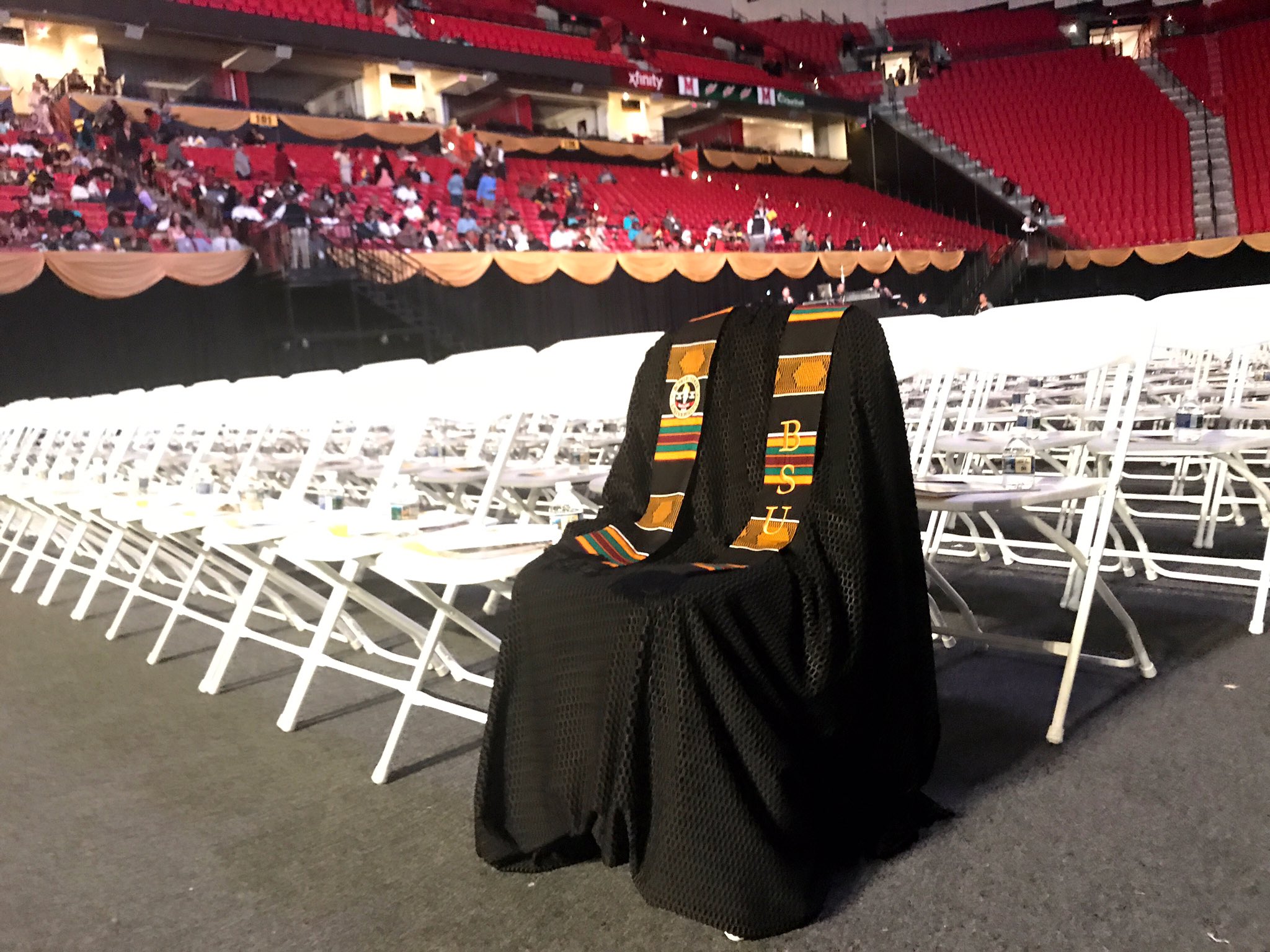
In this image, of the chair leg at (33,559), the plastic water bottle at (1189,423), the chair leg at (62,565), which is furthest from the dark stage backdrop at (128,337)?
the plastic water bottle at (1189,423)

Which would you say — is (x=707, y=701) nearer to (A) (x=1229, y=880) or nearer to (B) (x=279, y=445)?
(A) (x=1229, y=880)

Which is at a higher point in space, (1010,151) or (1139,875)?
(1010,151)

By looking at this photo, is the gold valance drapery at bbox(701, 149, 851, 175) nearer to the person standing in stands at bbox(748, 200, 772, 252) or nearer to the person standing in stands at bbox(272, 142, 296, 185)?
the person standing in stands at bbox(748, 200, 772, 252)

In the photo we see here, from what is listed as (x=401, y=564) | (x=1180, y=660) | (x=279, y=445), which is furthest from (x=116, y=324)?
(x=1180, y=660)

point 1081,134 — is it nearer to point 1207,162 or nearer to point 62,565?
point 1207,162

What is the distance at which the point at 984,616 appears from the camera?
11.1 ft

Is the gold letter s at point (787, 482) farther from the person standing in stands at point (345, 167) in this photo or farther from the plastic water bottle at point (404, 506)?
the person standing in stands at point (345, 167)

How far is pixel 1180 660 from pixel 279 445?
5.56 metres

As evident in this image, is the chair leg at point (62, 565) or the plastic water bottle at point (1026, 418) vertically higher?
the plastic water bottle at point (1026, 418)

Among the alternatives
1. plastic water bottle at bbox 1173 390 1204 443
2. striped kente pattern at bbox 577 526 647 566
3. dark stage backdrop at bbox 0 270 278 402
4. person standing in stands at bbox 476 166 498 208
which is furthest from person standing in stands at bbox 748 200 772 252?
striped kente pattern at bbox 577 526 647 566

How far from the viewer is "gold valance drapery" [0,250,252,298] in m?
9.63

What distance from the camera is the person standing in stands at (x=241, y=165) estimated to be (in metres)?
13.9

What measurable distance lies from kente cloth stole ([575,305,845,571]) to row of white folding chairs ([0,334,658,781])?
30 centimetres

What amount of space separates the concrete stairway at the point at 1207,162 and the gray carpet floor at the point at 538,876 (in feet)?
58.2
